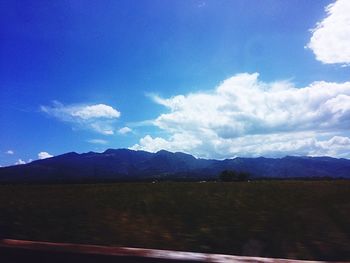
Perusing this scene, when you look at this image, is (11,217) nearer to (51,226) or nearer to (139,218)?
(51,226)

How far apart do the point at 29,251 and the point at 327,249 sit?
16.5ft

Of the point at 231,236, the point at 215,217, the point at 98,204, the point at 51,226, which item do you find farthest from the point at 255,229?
the point at 98,204

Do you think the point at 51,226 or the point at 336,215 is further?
the point at 336,215

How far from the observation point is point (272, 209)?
10555 millimetres

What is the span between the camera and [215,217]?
9.48 metres

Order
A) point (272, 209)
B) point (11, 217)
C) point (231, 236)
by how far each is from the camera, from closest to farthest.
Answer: point (231, 236) < point (11, 217) < point (272, 209)

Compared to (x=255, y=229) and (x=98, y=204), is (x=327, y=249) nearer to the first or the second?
(x=255, y=229)

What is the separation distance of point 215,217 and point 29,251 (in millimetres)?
6129

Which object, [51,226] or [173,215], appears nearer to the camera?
[51,226]

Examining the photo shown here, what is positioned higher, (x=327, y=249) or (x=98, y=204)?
(x=98, y=204)

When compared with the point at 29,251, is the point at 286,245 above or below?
below

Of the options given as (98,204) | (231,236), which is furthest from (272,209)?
(98,204)

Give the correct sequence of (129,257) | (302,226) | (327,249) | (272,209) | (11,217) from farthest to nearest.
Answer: (272,209) → (11,217) → (302,226) → (327,249) → (129,257)

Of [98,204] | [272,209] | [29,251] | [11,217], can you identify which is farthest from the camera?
[98,204]
